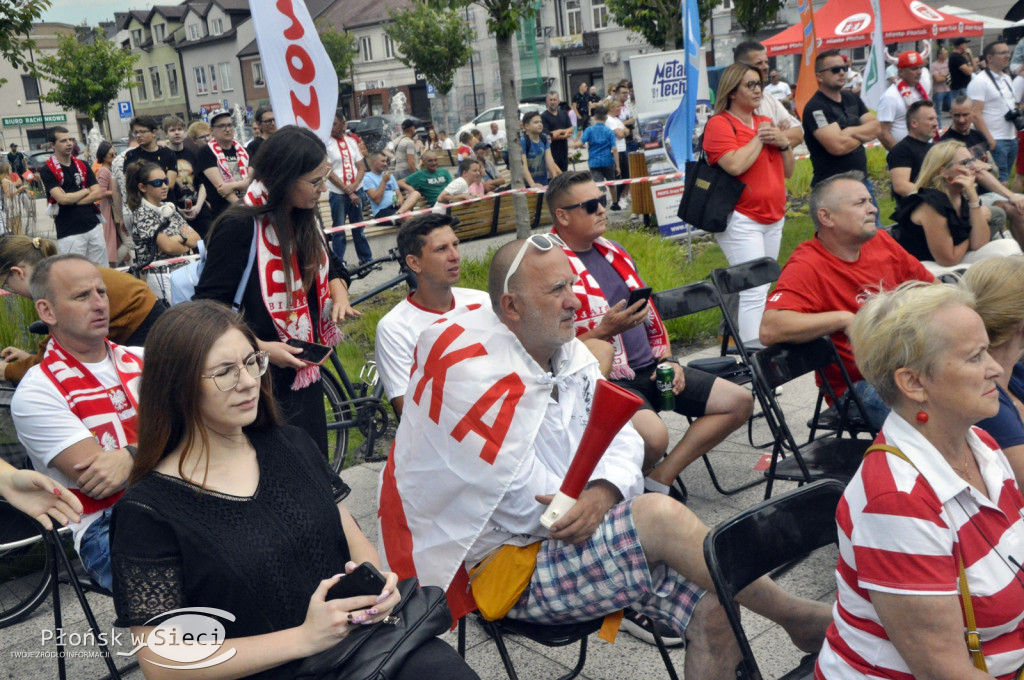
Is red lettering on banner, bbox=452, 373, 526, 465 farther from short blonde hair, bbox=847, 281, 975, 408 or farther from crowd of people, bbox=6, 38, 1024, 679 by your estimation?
short blonde hair, bbox=847, 281, 975, 408

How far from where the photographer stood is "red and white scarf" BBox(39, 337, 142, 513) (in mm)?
3250

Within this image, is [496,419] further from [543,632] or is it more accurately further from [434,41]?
[434,41]

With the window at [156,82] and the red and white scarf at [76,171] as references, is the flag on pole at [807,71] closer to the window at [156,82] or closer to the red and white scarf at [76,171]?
the red and white scarf at [76,171]

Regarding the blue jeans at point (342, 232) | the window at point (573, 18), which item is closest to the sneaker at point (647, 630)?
the blue jeans at point (342, 232)

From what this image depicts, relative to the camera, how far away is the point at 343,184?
11016mm

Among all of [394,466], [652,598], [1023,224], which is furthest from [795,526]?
[1023,224]

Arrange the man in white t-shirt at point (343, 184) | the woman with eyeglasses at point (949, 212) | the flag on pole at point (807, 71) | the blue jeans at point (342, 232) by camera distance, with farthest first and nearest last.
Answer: the man in white t-shirt at point (343, 184) → the blue jeans at point (342, 232) → the flag on pole at point (807, 71) → the woman with eyeglasses at point (949, 212)

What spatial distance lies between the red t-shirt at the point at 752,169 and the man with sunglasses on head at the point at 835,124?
0.82 meters

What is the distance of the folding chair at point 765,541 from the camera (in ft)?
7.52

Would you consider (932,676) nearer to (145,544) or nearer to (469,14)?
(145,544)

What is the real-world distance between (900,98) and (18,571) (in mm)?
8883

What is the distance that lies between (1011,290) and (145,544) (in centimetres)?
243

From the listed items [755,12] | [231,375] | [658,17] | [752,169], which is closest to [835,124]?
[752,169]

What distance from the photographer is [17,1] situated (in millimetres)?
8102
